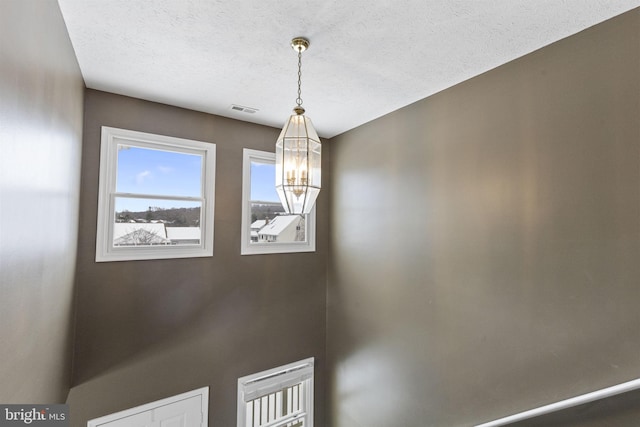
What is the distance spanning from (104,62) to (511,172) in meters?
2.92

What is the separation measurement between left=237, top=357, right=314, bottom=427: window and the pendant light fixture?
2.48m

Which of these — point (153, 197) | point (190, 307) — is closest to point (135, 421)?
point (190, 307)

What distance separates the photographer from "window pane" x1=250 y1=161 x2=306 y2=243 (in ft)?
11.2

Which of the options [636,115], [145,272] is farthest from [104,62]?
[636,115]

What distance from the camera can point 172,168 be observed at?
2967mm

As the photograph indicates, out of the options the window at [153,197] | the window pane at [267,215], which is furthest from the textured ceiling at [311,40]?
the window pane at [267,215]

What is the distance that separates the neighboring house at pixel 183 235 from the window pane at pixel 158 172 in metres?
0.34

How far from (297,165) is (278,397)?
9.66 ft

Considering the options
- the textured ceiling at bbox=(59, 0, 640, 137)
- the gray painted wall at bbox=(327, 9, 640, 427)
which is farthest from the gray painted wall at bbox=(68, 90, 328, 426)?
the gray painted wall at bbox=(327, 9, 640, 427)

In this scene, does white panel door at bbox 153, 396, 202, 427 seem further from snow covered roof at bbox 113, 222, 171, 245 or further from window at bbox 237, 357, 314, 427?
snow covered roof at bbox 113, 222, 171, 245

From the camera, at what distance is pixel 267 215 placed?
3.50 m

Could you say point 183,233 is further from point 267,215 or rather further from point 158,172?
point 267,215

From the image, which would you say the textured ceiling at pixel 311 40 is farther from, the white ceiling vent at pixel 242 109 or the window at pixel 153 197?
the window at pixel 153 197

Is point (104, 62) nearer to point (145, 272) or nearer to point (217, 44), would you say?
point (217, 44)
